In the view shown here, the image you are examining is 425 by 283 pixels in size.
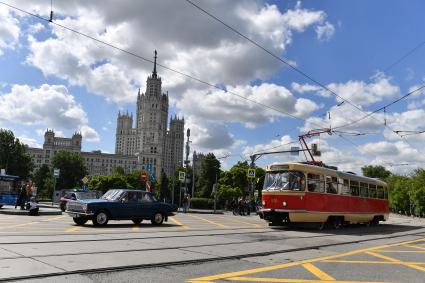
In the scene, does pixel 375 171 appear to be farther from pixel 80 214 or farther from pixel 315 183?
pixel 80 214

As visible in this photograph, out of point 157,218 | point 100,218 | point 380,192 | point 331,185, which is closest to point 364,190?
point 380,192

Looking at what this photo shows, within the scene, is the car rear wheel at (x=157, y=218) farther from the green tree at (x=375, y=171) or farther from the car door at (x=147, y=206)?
the green tree at (x=375, y=171)

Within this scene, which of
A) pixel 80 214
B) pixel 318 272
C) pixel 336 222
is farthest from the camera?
pixel 336 222

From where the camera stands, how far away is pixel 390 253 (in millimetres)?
13242

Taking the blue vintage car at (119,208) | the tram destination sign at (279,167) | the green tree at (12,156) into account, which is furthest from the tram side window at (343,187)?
the green tree at (12,156)

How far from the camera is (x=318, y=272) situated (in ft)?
30.2

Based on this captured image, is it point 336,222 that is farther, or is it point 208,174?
point 208,174

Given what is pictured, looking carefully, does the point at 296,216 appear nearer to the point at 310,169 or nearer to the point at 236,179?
the point at 310,169

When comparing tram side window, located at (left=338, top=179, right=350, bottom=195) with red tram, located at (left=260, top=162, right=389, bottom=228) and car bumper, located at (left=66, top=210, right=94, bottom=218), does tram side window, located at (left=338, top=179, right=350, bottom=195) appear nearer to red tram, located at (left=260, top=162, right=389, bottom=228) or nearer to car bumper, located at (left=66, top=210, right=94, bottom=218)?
red tram, located at (left=260, top=162, right=389, bottom=228)

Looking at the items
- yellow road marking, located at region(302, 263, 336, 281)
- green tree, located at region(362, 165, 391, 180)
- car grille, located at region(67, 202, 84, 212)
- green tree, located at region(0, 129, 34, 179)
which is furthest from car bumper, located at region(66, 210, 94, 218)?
green tree, located at region(362, 165, 391, 180)

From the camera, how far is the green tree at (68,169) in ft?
380

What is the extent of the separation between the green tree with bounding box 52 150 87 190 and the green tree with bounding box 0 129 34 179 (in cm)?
958

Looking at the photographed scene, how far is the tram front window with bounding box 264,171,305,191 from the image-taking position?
21250 millimetres

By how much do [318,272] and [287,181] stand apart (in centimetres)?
1236
